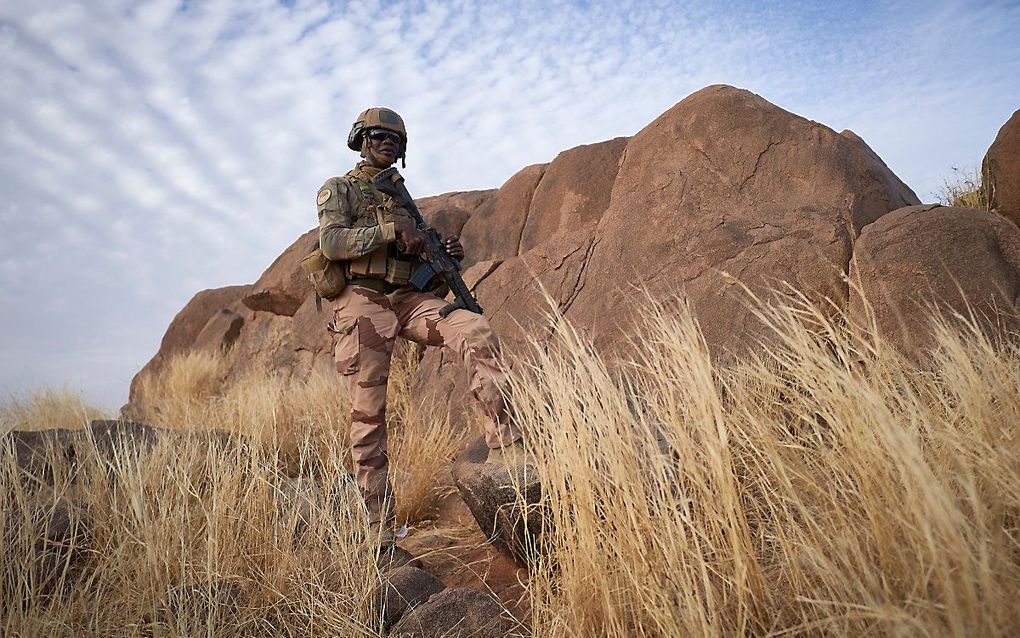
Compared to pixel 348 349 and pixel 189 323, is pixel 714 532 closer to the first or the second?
pixel 348 349

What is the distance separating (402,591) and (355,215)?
2.22 m

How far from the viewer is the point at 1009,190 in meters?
5.53

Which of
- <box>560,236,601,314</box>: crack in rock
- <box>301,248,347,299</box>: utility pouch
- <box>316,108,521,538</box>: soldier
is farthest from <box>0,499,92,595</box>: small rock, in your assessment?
<box>560,236,601,314</box>: crack in rock

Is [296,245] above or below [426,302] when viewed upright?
above

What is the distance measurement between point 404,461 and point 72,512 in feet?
6.45

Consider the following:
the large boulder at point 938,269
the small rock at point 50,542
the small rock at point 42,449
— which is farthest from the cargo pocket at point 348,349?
the large boulder at point 938,269

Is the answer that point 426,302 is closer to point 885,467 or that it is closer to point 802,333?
point 802,333

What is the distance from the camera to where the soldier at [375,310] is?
3.52 metres

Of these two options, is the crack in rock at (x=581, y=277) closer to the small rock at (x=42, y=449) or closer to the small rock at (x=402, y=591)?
the small rock at (x=402, y=591)

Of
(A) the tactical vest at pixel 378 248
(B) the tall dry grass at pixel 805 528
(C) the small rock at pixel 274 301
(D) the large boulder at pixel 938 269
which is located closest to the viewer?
(B) the tall dry grass at pixel 805 528

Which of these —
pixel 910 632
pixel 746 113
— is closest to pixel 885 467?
pixel 910 632

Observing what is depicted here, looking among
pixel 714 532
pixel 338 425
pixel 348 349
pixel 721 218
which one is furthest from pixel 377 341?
pixel 721 218

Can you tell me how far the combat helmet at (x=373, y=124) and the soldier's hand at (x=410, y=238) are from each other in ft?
2.39

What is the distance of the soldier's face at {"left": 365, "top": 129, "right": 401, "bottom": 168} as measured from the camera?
4.02 m
